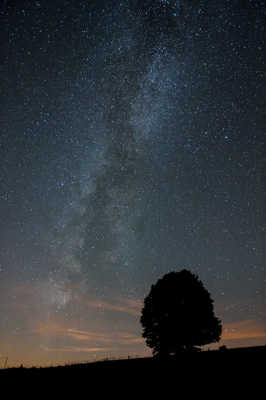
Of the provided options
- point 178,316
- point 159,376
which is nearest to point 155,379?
point 159,376

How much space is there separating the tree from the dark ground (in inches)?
705

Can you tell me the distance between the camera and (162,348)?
1006 inches

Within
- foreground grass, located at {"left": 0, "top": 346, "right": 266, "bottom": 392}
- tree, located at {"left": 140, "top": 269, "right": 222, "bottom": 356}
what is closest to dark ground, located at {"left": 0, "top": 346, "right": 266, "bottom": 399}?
foreground grass, located at {"left": 0, "top": 346, "right": 266, "bottom": 392}

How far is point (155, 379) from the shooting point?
7.48 metres

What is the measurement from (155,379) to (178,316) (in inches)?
804

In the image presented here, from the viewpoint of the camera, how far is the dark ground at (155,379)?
6.40 meters

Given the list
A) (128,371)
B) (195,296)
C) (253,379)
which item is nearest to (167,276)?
(195,296)

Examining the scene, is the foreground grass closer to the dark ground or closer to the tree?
the dark ground

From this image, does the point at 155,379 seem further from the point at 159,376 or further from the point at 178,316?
the point at 178,316

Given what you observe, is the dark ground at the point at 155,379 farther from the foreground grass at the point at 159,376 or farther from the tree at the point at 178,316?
the tree at the point at 178,316

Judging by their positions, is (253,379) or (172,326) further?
(172,326)

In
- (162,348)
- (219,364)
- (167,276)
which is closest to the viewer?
(219,364)

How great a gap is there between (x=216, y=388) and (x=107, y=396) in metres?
2.72

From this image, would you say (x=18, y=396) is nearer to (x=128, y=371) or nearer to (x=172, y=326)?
(x=128, y=371)
